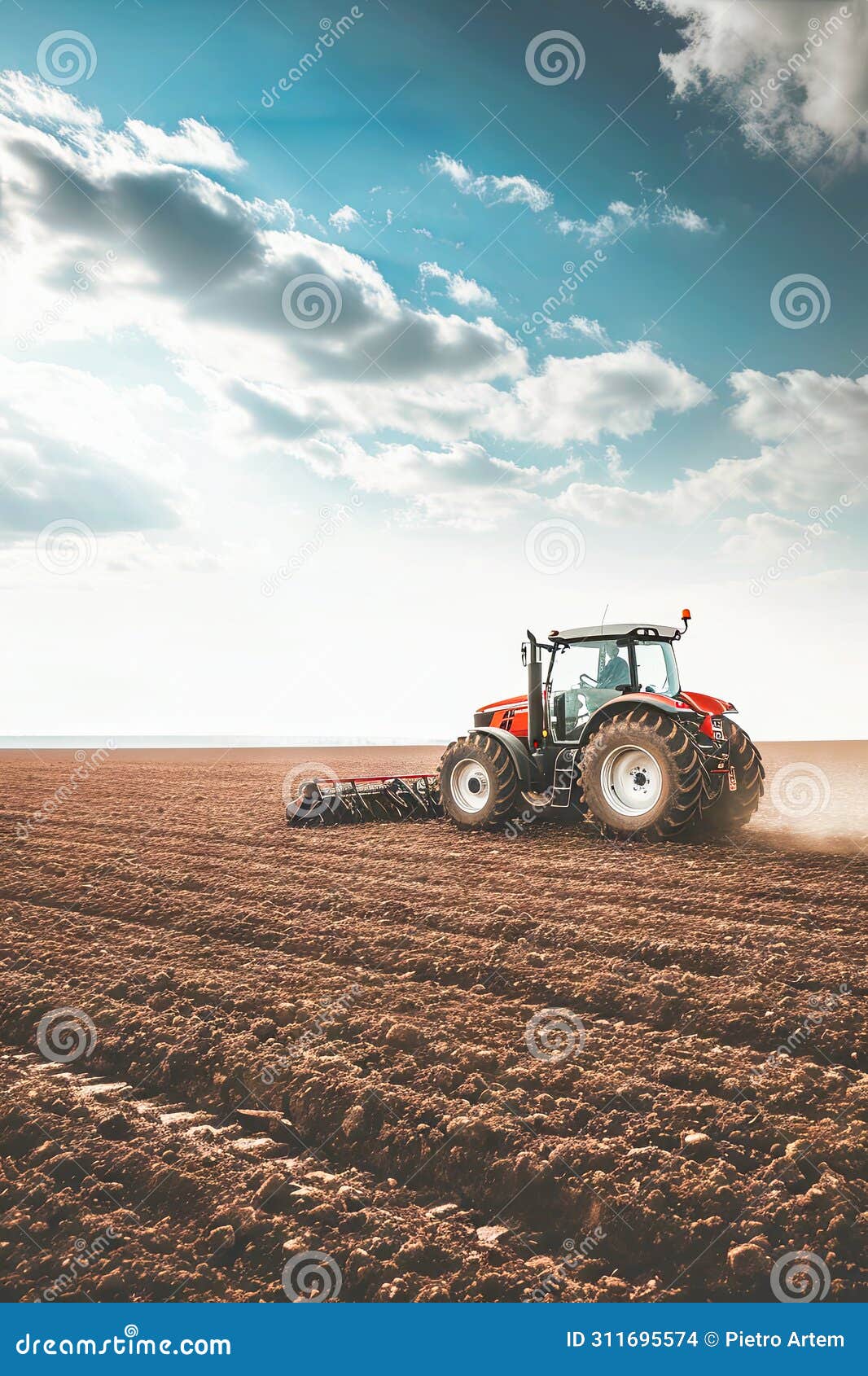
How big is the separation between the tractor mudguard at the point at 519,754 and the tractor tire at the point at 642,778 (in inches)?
34.7

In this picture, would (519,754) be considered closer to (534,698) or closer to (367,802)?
(534,698)

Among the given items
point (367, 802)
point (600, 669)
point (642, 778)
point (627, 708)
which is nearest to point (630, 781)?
point (642, 778)

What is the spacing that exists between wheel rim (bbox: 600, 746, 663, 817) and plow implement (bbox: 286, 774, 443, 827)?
9.74 feet

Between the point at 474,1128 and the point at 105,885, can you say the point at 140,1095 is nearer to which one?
the point at 474,1128

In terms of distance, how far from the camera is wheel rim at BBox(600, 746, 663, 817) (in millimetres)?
8234

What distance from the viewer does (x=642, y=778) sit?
8.40 m

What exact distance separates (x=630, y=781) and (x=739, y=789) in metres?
1.60

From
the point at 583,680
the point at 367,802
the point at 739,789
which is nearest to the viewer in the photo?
the point at 739,789

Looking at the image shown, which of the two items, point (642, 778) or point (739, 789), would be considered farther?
point (739, 789)

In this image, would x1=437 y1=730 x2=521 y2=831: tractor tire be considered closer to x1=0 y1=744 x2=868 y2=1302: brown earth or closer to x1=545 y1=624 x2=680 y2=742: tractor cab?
x1=545 y1=624 x2=680 y2=742: tractor cab

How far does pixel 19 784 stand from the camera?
19.4 m

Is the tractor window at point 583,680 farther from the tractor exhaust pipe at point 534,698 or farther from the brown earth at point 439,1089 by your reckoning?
the brown earth at point 439,1089

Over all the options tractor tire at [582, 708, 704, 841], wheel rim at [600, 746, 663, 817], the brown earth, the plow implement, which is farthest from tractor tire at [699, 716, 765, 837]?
the plow implement

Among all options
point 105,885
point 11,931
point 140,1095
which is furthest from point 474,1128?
point 105,885
